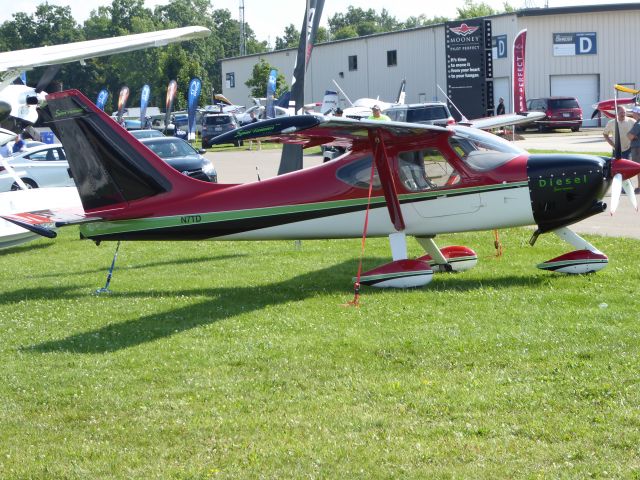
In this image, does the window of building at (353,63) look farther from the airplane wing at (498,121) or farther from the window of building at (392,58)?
the airplane wing at (498,121)

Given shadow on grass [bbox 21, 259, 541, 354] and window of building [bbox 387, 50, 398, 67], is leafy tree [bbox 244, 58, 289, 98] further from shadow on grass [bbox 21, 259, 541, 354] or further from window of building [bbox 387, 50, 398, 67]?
shadow on grass [bbox 21, 259, 541, 354]

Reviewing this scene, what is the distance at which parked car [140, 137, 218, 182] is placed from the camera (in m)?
22.4

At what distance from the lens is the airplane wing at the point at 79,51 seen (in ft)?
46.1

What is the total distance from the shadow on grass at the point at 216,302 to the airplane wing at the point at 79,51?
465 cm

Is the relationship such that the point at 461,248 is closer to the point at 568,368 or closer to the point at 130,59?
the point at 568,368

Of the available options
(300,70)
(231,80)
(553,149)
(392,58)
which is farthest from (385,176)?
(231,80)

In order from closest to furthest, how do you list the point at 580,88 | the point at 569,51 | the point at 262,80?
the point at 569,51, the point at 580,88, the point at 262,80

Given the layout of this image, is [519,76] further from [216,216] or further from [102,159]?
[102,159]

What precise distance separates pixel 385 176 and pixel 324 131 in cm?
91

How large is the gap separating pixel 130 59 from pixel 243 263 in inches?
4060

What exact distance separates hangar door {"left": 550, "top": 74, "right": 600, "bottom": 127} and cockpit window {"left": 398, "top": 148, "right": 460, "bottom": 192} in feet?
152

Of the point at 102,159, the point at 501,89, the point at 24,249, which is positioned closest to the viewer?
the point at 102,159

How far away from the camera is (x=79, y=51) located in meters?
15.1

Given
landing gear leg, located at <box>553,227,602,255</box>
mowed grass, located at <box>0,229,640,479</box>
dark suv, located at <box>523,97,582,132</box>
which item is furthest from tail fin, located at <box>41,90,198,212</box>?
dark suv, located at <box>523,97,582,132</box>
